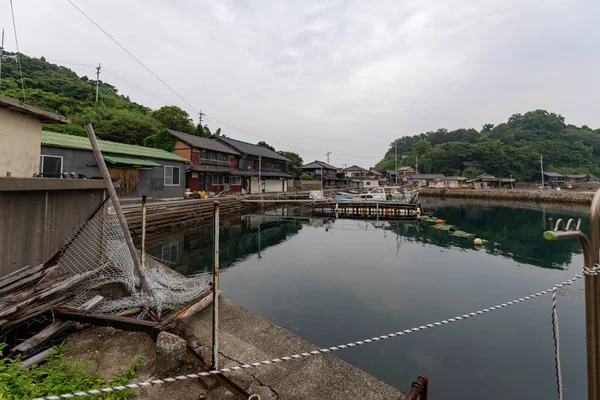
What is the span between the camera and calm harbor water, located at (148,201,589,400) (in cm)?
558

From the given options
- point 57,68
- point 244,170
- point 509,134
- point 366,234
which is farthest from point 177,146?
point 509,134

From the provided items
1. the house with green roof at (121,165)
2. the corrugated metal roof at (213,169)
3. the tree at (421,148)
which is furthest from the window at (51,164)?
the tree at (421,148)

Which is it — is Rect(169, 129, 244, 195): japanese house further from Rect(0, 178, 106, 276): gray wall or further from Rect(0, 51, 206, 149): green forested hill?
Rect(0, 178, 106, 276): gray wall

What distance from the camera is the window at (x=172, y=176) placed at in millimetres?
21875

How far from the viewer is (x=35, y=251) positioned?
4.78 m

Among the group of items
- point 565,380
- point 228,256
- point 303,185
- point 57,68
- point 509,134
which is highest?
point 57,68

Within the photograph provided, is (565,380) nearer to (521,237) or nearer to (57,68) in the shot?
(521,237)

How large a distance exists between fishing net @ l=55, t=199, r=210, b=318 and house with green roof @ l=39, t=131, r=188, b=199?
6030 mm

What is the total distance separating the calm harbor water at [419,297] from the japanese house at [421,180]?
4872 centimetres

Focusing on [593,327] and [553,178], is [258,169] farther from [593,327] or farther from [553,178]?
[553,178]

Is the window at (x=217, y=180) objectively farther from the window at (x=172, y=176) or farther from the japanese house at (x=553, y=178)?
the japanese house at (x=553, y=178)

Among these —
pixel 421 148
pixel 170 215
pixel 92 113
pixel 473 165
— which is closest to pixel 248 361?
pixel 170 215

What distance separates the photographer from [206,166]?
92.5 ft

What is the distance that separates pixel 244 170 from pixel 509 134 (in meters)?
86.7
